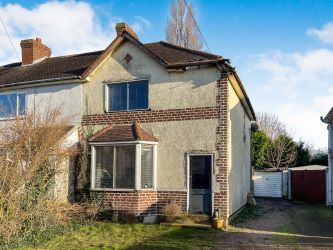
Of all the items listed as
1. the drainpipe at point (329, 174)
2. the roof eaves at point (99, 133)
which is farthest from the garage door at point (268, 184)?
the roof eaves at point (99, 133)

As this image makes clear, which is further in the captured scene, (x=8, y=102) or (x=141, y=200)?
(x=8, y=102)

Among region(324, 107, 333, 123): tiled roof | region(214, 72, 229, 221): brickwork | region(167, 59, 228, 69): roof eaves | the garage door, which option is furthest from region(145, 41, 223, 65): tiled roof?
the garage door

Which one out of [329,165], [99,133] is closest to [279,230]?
[99,133]

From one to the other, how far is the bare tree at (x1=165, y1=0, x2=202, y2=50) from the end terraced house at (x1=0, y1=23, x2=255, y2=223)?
15528mm

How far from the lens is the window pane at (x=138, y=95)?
1588cm

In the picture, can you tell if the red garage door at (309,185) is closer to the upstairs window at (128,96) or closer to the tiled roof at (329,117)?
the tiled roof at (329,117)

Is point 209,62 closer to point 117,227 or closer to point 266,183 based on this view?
point 117,227

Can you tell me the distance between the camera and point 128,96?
16.2 metres

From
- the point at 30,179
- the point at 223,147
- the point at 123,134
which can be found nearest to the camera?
the point at 30,179

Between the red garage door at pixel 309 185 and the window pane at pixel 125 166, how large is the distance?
533 inches

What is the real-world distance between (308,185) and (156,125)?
42.8 ft

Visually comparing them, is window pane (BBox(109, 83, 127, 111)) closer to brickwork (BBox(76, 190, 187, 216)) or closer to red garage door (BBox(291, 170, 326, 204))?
brickwork (BBox(76, 190, 187, 216))

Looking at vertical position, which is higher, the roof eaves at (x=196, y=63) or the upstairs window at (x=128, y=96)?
the roof eaves at (x=196, y=63)

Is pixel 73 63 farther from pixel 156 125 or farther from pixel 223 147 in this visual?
pixel 223 147
